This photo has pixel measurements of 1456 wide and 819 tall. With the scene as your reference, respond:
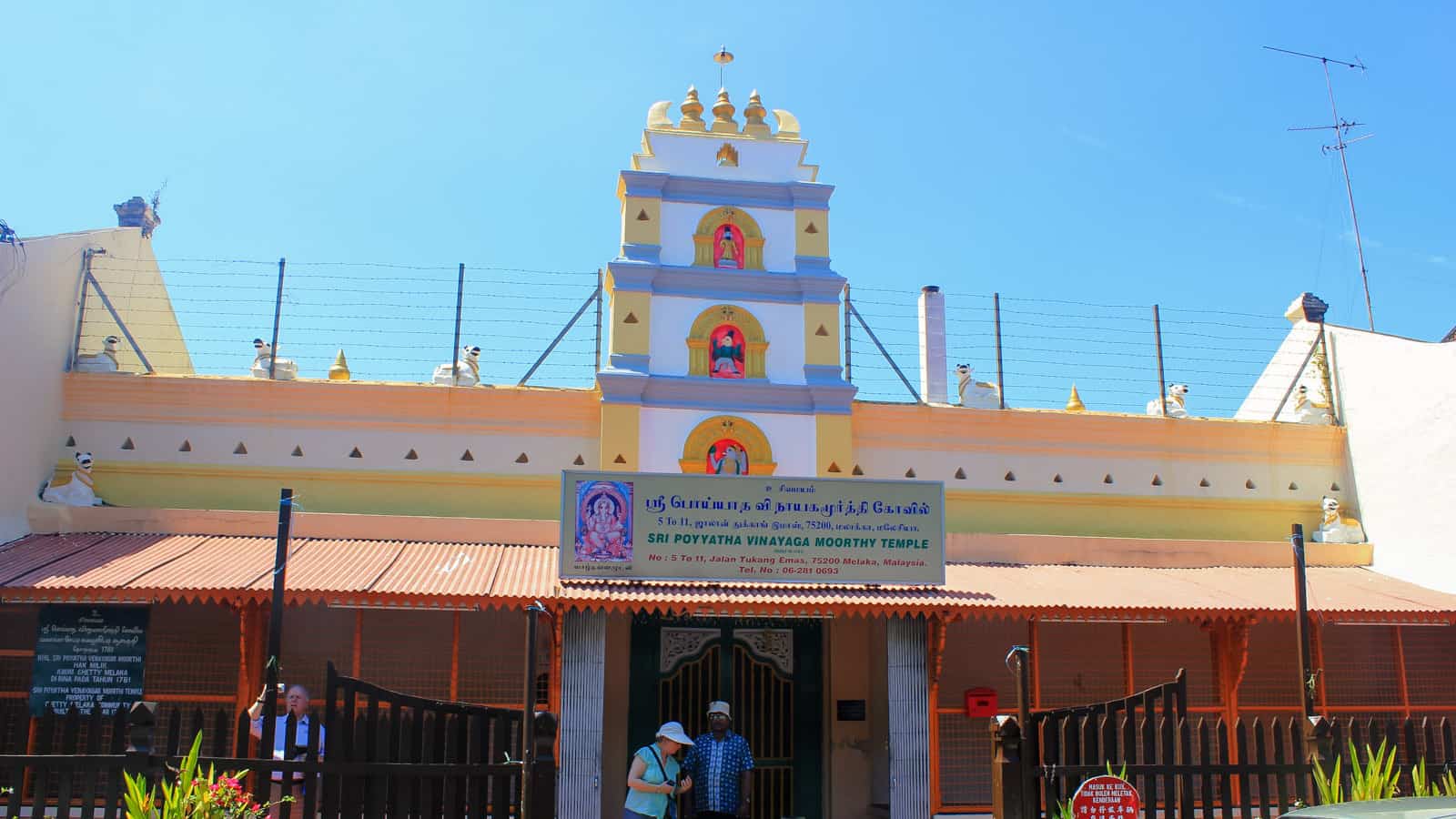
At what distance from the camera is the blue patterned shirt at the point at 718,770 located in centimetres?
902

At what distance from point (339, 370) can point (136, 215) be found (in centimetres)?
494

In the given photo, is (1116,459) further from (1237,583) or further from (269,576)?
(269,576)

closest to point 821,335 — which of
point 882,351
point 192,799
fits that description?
point 882,351

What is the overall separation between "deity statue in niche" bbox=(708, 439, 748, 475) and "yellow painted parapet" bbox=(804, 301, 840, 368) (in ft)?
4.25

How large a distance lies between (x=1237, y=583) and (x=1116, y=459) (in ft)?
7.09

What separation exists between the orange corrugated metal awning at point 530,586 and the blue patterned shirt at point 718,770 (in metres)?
1.68

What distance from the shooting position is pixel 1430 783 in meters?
7.46

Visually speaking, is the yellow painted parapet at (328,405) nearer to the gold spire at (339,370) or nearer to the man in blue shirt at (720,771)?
the gold spire at (339,370)

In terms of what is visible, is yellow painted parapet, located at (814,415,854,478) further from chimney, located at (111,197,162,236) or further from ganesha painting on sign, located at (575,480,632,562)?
chimney, located at (111,197,162,236)

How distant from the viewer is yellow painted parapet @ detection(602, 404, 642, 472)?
13.1 meters

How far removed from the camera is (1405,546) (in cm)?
1367

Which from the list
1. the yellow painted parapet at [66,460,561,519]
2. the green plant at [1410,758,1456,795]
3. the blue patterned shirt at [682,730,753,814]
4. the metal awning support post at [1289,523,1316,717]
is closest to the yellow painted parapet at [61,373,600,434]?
the yellow painted parapet at [66,460,561,519]

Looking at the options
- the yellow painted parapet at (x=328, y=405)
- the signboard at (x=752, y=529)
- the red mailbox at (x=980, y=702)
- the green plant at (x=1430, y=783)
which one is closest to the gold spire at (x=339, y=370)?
the yellow painted parapet at (x=328, y=405)

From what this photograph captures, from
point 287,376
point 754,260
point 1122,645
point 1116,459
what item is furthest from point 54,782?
point 1116,459
